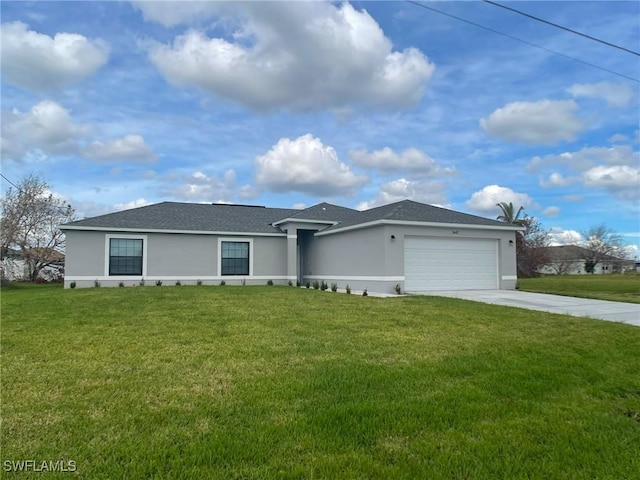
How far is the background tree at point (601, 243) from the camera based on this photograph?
53.1 m

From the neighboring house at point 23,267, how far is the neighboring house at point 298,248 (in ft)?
34.1

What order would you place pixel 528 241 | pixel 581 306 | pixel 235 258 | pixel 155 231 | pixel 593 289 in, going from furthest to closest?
pixel 528 241 < pixel 235 258 < pixel 155 231 < pixel 593 289 < pixel 581 306

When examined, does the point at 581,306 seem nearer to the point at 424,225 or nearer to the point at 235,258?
the point at 424,225

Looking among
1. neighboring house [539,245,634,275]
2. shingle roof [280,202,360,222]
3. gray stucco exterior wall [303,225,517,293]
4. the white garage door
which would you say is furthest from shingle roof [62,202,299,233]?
neighboring house [539,245,634,275]

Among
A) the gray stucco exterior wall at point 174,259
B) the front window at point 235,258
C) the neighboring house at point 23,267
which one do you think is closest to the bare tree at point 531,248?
the gray stucco exterior wall at point 174,259

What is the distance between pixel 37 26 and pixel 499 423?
44.8ft

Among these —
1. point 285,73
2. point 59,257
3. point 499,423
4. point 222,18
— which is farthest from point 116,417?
point 59,257

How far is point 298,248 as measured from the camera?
23609 mm

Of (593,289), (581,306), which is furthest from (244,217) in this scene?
(593,289)

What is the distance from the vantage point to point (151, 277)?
1925cm

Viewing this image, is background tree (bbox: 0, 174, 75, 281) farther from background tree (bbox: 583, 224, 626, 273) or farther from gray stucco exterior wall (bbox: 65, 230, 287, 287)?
background tree (bbox: 583, 224, 626, 273)

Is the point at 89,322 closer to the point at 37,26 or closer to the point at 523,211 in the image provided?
the point at 37,26

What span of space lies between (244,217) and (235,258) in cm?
302

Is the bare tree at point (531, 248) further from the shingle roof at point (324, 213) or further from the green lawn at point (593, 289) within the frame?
the shingle roof at point (324, 213)
